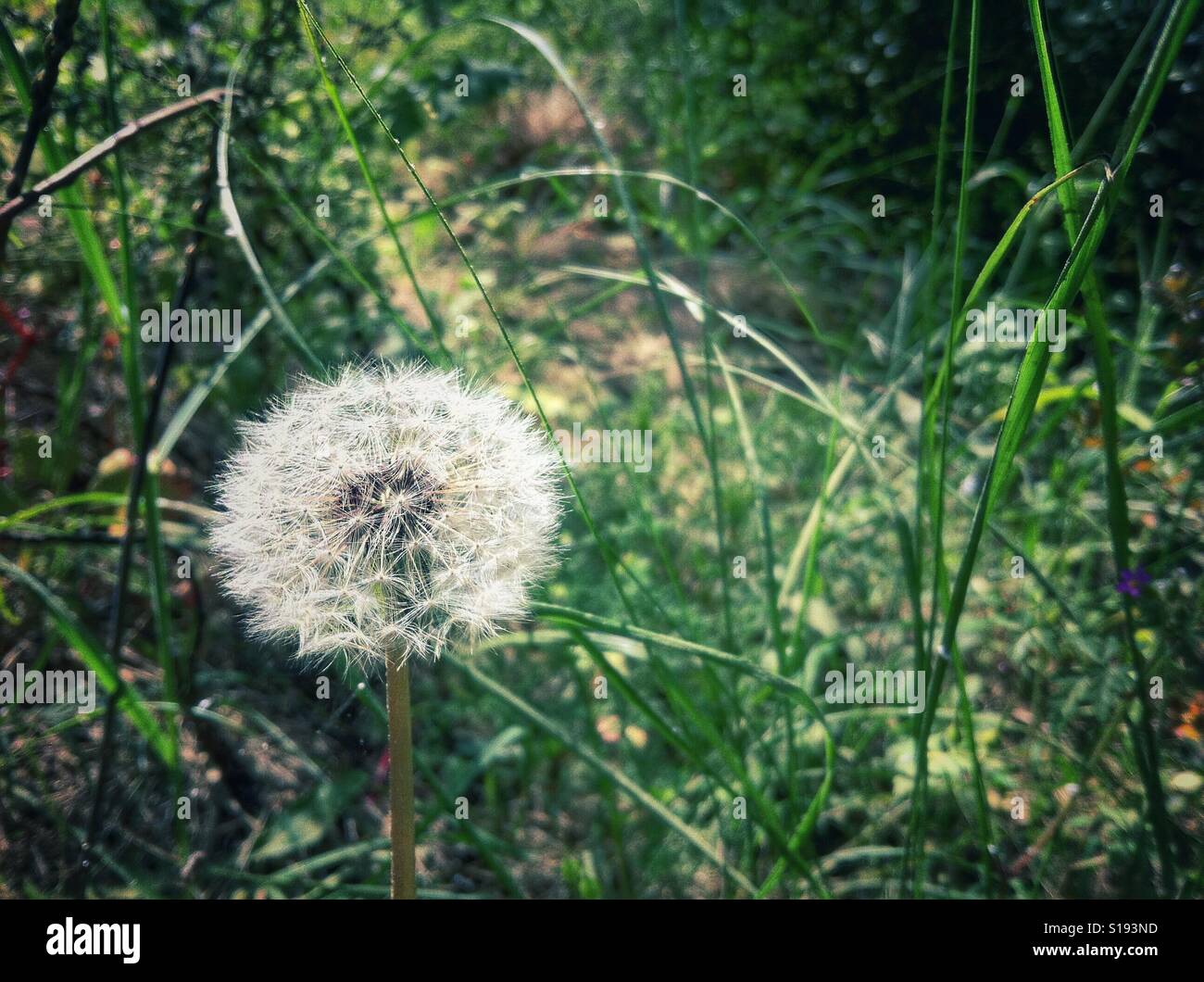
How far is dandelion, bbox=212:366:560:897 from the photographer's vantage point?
0.93 m

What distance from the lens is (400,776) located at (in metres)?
0.91

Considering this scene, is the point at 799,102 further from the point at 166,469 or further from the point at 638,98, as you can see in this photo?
the point at 166,469

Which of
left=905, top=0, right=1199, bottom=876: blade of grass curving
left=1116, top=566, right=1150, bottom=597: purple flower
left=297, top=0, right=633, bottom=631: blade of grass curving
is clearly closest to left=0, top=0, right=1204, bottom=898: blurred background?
left=1116, top=566, right=1150, bottom=597: purple flower

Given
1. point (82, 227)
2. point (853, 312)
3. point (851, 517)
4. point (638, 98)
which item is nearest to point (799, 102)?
point (638, 98)

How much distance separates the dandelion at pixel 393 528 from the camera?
0.93 metres

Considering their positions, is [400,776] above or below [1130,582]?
below

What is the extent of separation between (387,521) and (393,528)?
0.02 m
